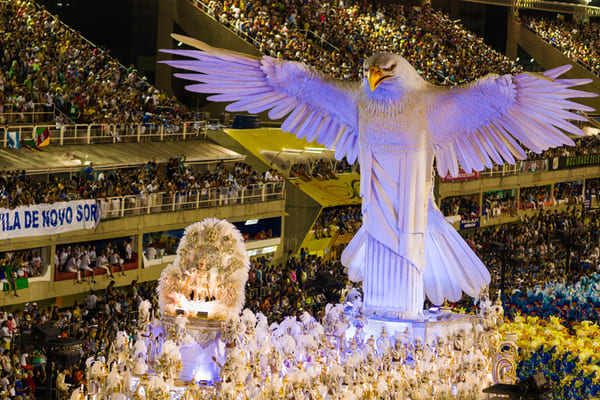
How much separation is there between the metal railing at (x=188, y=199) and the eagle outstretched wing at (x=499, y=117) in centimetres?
1167

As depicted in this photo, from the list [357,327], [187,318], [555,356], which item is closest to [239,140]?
[555,356]

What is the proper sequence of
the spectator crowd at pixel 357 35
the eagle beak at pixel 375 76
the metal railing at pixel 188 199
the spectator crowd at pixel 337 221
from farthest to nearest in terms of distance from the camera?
the spectator crowd at pixel 357 35 < the spectator crowd at pixel 337 221 < the metal railing at pixel 188 199 < the eagle beak at pixel 375 76

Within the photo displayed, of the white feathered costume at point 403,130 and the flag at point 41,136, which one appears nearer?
the white feathered costume at point 403,130

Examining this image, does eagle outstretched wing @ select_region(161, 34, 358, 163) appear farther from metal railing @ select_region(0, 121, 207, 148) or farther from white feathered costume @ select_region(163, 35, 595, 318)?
metal railing @ select_region(0, 121, 207, 148)

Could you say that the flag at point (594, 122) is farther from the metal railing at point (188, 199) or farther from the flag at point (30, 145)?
the flag at point (30, 145)

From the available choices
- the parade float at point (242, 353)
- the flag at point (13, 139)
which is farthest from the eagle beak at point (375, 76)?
the flag at point (13, 139)

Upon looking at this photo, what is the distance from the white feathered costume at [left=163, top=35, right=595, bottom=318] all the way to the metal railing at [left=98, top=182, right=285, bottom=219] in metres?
10.00

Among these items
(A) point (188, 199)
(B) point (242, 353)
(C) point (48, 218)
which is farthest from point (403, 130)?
(A) point (188, 199)

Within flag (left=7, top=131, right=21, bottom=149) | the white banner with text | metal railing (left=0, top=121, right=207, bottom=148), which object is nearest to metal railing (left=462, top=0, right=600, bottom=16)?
metal railing (left=0, top=121, right=207, bottom=148)

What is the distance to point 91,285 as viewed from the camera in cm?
2784

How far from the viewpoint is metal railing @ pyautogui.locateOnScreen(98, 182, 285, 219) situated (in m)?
28.9

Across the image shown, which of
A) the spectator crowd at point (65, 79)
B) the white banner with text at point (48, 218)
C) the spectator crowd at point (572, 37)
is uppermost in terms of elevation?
the spectator crowd at point (572, 37)

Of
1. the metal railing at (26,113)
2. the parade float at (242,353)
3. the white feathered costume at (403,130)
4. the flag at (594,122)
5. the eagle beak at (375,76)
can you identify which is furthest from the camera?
the flag at (594,122)

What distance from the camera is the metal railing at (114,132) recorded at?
30.9 meters
